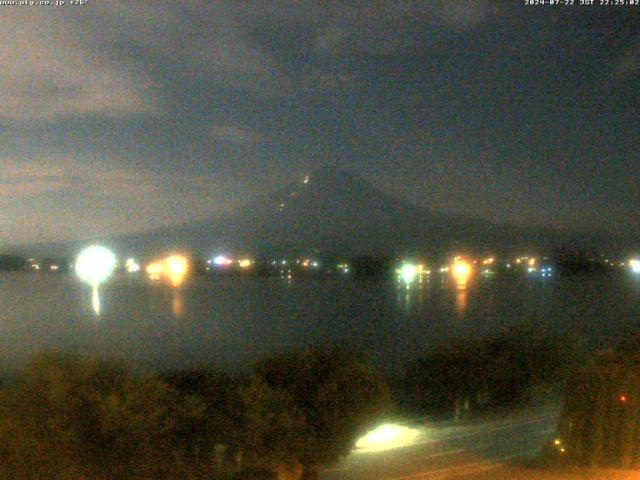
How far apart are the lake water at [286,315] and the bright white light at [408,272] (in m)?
4.72

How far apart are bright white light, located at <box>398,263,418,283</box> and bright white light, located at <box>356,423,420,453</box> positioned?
214ft

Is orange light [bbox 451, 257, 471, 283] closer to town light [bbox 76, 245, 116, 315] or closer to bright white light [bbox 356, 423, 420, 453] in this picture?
town light [bbox 76, 245, 116, 315]

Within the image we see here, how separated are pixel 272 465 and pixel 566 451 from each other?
135 inches

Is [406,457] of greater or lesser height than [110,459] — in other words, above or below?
below

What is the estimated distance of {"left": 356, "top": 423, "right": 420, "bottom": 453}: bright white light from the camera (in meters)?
12.8

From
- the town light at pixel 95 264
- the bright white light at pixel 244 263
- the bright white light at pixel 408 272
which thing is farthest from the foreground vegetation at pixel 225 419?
the town light at pixel 95 264

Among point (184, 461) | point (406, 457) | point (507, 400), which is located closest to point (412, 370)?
point (507, 400)

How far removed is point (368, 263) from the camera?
83.4 metres

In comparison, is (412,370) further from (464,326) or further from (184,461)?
(464,326)

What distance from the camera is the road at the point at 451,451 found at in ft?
32.2

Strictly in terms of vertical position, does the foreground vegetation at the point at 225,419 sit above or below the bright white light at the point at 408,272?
below

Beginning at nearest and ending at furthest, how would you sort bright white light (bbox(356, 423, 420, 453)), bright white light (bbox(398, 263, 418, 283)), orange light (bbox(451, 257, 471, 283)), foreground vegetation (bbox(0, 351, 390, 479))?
1. foreground vegetation (bbox(0, 351, 390, 479))
2. bright white light (bbox(356, 423, 420, 453))
3. bright white light (bbox(398, 263, 418, 283))
4. orange light (bbox(451, 257, 471, 283))

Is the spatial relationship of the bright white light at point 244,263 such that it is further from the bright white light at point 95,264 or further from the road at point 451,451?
the road at point 451,451

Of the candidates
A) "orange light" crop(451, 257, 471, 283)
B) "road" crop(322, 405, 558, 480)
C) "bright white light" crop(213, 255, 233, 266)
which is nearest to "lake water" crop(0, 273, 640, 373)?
"bright white light" crop(213, 255, 233, 266)
